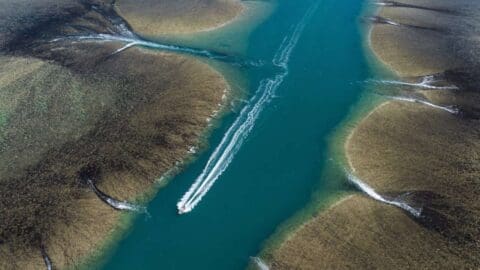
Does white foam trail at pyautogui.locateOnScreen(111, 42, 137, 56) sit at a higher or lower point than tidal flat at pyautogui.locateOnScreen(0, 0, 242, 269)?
higher

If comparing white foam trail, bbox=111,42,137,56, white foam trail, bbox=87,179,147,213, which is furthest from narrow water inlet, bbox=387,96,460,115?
white foam trail, bbox=111,42,137,56

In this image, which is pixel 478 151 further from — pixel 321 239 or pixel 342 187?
pixel 321 239

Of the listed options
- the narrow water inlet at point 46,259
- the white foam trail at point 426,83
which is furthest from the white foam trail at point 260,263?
the white foam trail at point 426,83

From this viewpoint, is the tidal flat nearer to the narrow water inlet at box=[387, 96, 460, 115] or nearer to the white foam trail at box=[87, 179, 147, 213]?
the white foam trail at box=[87, 179, 147, 213]

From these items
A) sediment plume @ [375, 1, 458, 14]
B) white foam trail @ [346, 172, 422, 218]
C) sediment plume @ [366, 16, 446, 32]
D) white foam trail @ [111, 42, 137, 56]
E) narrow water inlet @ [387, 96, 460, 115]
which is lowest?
white foam trail @ [346, 172, 422, 218]

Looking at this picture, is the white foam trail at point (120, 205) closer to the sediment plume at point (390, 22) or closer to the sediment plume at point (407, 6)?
the sediment plume at point (390, 22)

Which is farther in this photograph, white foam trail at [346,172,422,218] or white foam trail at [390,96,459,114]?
white foam trail at [390,96,459,114]

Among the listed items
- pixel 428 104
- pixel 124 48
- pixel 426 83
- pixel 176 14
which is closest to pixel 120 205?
pixel 124 48
